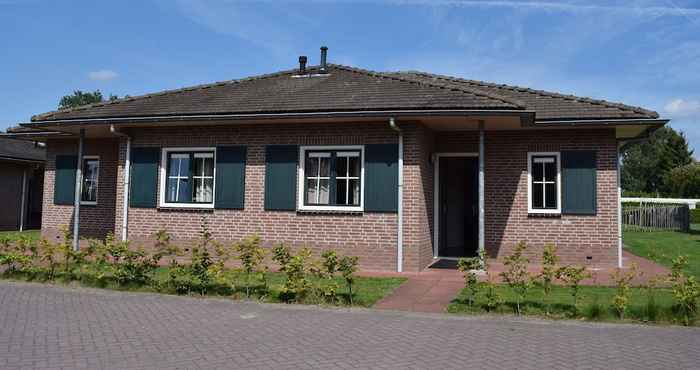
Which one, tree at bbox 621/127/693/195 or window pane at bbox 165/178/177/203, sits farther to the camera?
tree at bbox 621/127/693/195

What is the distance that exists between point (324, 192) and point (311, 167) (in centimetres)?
66

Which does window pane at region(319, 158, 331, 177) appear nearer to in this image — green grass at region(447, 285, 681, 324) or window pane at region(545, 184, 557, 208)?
green grass at region(447, 285, 681, 324)

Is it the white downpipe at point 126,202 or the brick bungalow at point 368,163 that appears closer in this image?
the brick bungalow at point 368,163

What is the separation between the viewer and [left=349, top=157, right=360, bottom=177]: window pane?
12734mm

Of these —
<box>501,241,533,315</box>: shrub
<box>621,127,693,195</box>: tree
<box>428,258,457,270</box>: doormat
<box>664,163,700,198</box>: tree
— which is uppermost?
<box>621,127,693,195</box>: tree

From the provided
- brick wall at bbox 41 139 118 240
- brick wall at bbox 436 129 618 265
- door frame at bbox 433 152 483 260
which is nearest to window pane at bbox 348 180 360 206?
door frame at bbox 433 152 483 260

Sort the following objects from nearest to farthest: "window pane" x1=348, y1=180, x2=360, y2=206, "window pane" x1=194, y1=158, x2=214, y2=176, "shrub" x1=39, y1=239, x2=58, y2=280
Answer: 1. "shrub" x1=39, y1=239, x2=58, y2=280
2. "window pane" x1=348, y1=180, x2=360, y2=206
3. "window pane" x1=194, y1=158, x2=214, y2=176

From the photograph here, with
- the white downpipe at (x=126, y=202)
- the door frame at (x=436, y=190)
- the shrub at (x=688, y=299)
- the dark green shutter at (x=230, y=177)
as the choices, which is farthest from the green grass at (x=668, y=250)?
the white downpipe at (x=126, y=202)

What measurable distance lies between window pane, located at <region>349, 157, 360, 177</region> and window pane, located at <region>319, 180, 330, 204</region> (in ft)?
1.99

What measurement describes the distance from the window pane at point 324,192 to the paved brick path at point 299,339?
4.63 m

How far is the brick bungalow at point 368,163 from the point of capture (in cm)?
1220

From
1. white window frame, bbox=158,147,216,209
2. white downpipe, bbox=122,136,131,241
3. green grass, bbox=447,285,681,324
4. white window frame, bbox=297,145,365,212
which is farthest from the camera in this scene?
white downpipe, bbox=122,136,131,241

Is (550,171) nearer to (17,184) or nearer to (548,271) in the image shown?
(548,271)

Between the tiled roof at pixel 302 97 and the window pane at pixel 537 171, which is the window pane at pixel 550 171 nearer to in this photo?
the window pane at pixel 537 171
